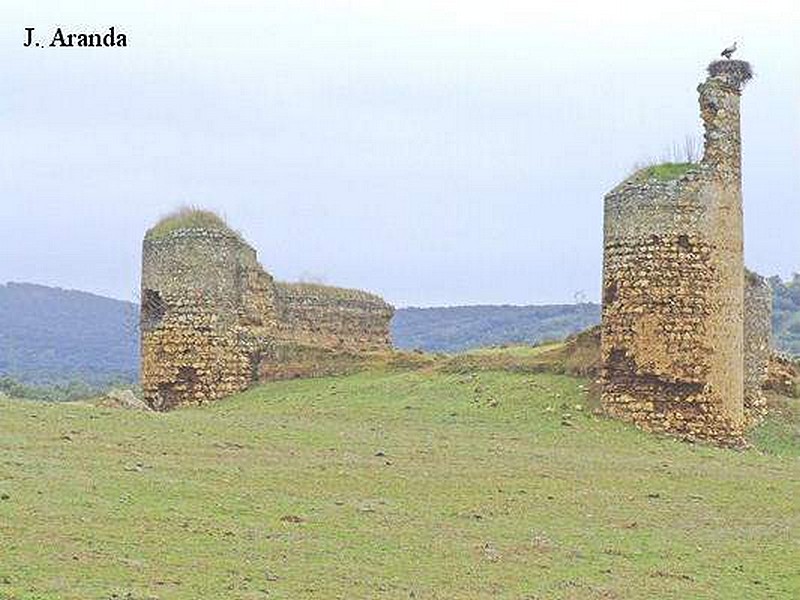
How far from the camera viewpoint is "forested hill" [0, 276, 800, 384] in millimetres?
105250

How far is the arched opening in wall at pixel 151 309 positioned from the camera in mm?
28516

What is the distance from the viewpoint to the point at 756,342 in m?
28.0

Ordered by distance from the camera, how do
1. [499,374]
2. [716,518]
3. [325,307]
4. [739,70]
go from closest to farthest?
[716,518] → [739,70] → [499,374] → [325,307]

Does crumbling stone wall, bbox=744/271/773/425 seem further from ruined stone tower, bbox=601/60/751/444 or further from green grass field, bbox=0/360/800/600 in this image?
ruined stone tower, bbox=601/60/751/444

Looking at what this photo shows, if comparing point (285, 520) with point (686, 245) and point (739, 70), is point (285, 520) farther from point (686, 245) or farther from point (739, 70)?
point (739, 70)

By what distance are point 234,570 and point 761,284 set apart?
19614 millimetres

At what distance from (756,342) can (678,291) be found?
5351 millimetres

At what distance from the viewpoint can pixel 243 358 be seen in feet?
96.0

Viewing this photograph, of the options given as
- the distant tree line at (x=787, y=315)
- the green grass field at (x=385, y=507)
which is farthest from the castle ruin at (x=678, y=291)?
the distant tree line at (x=787, y=315)

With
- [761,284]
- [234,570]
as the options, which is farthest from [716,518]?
[761,284]

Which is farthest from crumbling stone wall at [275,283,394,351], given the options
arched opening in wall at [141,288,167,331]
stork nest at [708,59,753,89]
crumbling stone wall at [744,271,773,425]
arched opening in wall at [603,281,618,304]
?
stork nest at [708,59,753,89]

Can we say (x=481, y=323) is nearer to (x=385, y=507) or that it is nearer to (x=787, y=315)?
(x=787, y=315)

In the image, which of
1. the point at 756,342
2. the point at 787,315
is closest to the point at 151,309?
the point at 756,342

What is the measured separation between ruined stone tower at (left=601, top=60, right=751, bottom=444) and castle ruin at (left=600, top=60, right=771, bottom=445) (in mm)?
17
